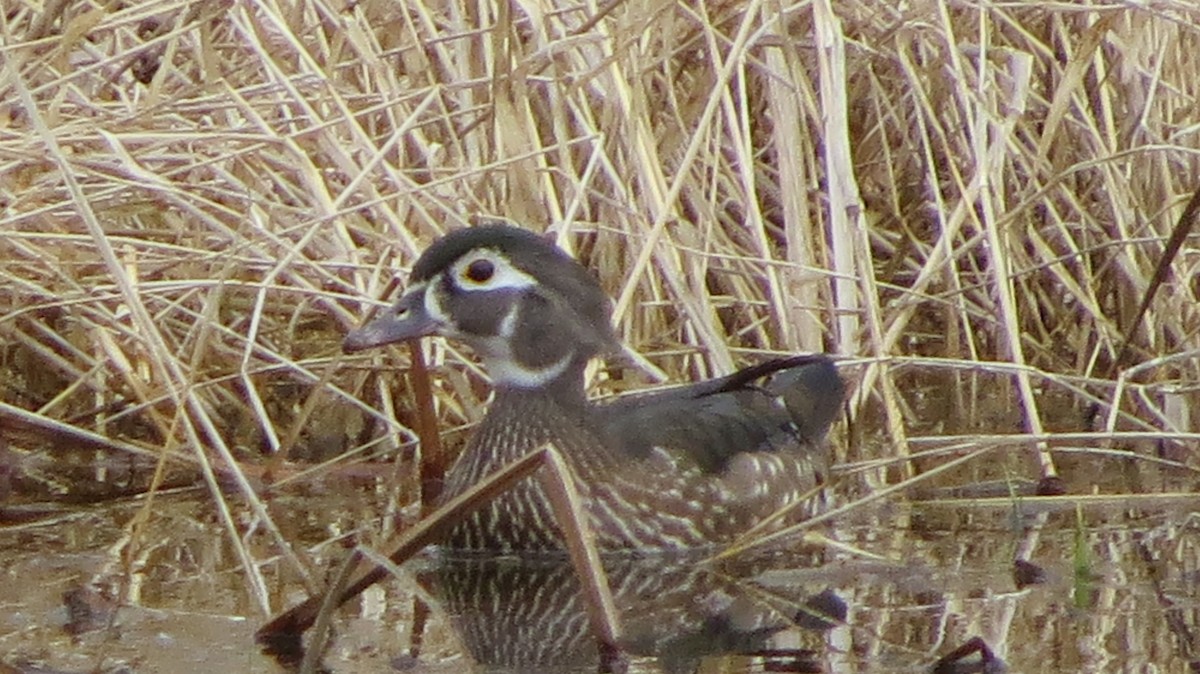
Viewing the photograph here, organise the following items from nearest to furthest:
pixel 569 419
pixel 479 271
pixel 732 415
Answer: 1. pixel 479 271
2. pixel 569 419
3. pixel 732 415

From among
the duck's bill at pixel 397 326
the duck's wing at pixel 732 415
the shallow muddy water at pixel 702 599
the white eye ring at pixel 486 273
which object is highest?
the white eye ring at pixel 486 273

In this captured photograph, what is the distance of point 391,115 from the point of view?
17.6 ft

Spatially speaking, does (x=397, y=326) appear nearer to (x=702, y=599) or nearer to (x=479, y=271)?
(x=479, y=271)

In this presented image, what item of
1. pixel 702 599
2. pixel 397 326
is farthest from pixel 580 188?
pixel 702 599

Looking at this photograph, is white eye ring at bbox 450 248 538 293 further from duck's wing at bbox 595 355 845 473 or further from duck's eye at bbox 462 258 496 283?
duck's wing at bbox 595 355 845 473

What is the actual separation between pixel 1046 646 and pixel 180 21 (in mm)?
2693

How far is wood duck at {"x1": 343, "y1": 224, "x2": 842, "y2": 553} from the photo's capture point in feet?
15.7

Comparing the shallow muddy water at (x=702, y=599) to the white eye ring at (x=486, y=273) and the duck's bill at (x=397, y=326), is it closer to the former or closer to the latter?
the duck's bill at (x=397, y=326)

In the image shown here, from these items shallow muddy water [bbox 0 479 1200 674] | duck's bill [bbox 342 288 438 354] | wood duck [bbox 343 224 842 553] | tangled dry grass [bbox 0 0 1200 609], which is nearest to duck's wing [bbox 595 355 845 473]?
wood duck [bbox 343 224 842 553]

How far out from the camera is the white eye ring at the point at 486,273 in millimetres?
4789

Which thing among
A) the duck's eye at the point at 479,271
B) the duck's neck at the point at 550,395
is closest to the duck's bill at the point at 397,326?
the duck's eye at the point at 479,271

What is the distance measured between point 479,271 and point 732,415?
760mm

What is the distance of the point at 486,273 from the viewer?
4.84 m

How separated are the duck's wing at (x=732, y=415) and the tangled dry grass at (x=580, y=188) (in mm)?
115
